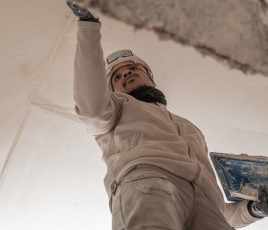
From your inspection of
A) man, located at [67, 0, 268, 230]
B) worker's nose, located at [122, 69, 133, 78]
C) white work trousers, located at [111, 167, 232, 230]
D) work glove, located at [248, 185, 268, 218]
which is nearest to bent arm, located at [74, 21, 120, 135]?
man, located at [67, 0, 268, 230]

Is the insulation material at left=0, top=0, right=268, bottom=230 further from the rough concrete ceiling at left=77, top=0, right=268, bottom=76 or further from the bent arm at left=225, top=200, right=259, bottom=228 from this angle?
the bent arm at left=225, top=200, right=259, bottom=228

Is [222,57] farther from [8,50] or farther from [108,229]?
[108,229]

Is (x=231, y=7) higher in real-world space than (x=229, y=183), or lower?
higher

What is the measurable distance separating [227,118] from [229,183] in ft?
→ 1.78

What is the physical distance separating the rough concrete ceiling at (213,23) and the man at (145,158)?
1.23ft

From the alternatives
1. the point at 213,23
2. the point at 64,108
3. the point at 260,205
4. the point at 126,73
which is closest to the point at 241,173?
the point at 260,205

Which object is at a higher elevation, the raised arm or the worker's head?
the raised arm


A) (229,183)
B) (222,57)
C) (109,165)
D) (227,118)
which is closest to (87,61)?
(109,165)

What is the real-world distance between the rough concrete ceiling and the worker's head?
0.15m

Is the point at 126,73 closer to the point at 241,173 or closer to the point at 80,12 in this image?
the point at 80,12

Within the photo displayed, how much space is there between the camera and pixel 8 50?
5.24ft

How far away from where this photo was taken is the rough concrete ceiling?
1.69 m

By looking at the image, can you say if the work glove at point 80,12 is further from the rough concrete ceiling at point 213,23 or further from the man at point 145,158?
the rough concrete ceiling at point 213,23

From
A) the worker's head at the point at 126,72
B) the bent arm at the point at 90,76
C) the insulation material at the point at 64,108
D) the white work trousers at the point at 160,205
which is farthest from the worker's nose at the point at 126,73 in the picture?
the white work trousers at the point at 160,205
